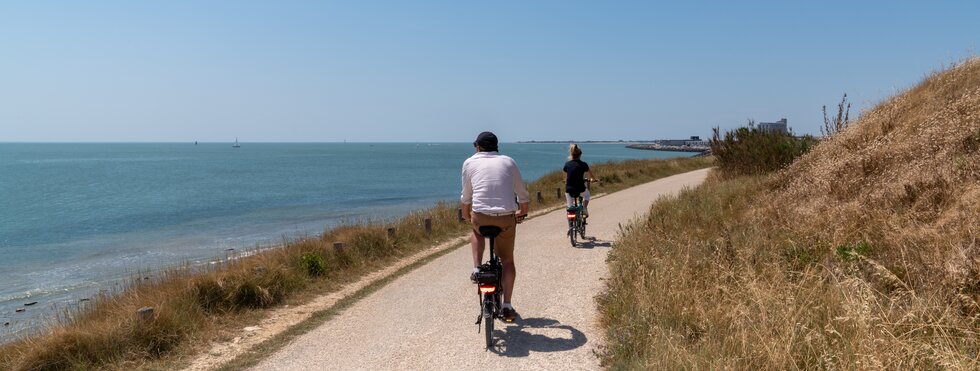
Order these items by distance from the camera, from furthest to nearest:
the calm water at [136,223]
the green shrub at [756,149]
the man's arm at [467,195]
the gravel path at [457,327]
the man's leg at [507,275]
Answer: the green shrub at [756,149]
the calm water at [136,223]
the man's leg at [507,275]
the man's arm at [467,195]
the gravel path at [457,327]

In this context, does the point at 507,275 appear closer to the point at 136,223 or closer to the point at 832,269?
the point at 832,269

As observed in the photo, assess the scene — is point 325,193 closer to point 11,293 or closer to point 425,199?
point 425,199

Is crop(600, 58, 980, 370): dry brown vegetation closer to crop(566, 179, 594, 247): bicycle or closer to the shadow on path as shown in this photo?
the shadow on path

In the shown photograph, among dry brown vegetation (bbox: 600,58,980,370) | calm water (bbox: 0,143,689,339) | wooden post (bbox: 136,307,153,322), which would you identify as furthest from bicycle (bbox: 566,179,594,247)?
calm water (bbox: 0,143,689,339)

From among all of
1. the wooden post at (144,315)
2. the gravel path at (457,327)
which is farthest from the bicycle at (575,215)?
the wooden post at (144,315)

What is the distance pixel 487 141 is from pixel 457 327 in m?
2.12

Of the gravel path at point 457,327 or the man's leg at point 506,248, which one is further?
the man's leg at point 506,248

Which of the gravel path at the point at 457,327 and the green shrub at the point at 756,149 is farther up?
the green shrub at the point at 756,149

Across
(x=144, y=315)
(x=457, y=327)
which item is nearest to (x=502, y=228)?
(x=457, y=327)

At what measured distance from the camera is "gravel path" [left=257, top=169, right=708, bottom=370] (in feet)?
18.0

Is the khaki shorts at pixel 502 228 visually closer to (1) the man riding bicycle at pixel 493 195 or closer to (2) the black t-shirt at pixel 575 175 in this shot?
(1) the man riding bicycle at pixel 493 195

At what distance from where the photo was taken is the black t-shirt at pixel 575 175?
1136cm

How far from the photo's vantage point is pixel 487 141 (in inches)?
232

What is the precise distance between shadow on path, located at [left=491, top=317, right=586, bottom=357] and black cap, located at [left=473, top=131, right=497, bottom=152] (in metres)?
1.92
